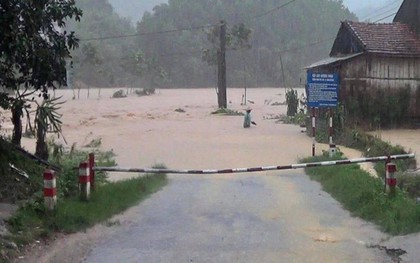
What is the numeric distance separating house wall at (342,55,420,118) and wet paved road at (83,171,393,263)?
45.5 ft

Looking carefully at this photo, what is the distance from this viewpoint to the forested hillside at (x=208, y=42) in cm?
10712

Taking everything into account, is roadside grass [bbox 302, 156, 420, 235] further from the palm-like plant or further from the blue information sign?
the palm-like plant

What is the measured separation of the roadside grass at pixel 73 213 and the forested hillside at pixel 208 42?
91537 mm

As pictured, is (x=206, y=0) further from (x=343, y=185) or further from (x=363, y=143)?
(x=343, y=185)

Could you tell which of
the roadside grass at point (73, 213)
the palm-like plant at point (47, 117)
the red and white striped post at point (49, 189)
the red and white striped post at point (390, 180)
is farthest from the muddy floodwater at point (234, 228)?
the palm-like plant at point (47, 117)

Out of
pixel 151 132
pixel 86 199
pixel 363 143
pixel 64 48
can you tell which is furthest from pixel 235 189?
pixel 151 132

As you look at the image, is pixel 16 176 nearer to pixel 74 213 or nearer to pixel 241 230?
pixel 74 213

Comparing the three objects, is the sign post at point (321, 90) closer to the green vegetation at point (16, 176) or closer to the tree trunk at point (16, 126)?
the tree trunk at point (16, 126)

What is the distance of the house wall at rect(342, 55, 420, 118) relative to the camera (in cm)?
2558

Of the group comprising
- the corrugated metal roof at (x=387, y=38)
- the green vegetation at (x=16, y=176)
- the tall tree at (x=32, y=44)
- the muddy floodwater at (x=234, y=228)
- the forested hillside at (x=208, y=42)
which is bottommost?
the muddy floodwater at (x=234, y=228)

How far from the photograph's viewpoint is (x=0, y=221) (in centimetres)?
788

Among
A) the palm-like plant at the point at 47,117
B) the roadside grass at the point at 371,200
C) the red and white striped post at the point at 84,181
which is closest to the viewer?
the roadside grass at the point at 371,200

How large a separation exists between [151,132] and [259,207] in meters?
21.7

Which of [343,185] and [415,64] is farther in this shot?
[415,64]
